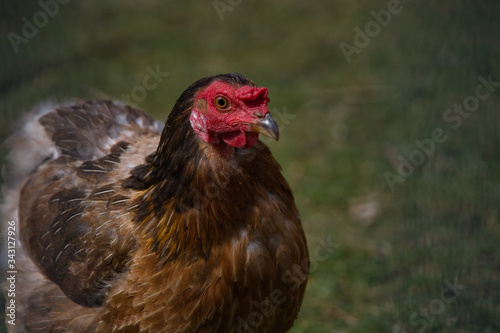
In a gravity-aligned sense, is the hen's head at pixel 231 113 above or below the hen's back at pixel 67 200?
above

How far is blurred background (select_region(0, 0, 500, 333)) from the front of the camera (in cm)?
415

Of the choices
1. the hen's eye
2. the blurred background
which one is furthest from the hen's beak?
the blurred background

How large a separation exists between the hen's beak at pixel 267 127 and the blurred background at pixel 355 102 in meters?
2.18

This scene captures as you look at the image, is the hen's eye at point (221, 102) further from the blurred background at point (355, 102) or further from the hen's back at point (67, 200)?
the blurred background at point (355, 102)

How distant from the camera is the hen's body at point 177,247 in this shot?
2.47 meters

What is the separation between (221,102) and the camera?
7.74ft

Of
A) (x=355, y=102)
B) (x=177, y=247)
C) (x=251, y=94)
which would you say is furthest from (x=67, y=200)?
(x=355, y=102)

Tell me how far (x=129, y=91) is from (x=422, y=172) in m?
3.43

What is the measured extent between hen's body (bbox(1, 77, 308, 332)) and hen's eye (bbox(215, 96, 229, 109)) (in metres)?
0.11

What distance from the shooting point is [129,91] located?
6.33 m

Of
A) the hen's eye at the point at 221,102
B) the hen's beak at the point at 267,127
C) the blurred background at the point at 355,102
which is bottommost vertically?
the blurred background at the point at 355,102

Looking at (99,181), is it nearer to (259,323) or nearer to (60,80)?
(259,323)

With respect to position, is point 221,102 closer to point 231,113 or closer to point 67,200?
point 231,113

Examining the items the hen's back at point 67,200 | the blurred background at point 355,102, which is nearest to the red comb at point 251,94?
the hen's back at point 67,200
